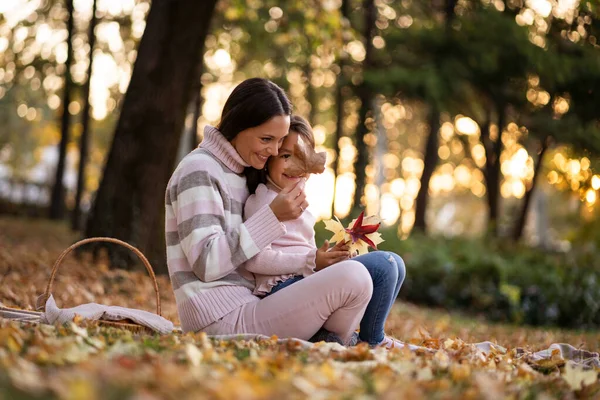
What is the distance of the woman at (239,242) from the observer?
13.0ft

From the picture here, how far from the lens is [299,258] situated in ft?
13.7

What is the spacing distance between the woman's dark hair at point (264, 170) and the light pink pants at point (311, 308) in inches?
29.4

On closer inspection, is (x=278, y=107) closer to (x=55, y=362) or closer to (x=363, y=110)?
(x=55, y=362)

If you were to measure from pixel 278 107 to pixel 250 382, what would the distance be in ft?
7.04

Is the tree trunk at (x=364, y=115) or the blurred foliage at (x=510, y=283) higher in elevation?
the tree trunk at (x=364, y=115)

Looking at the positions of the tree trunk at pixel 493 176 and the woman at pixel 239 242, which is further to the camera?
the tree trunk at pixel 493 176

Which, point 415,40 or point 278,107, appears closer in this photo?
point 278,107

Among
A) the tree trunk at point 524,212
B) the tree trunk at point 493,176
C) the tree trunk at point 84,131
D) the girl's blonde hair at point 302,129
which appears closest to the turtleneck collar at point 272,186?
the girl's blonde hair at point 302,129

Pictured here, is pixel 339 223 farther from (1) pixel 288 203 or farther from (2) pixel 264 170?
(2) pixel 264 170

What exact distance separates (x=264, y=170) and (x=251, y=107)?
444 millimetres

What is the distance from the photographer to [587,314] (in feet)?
33.4

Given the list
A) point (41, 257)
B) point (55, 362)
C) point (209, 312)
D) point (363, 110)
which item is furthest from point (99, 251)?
point (363, 110)

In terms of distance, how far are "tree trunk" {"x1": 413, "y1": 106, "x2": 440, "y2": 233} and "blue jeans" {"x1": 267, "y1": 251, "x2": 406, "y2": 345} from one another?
12702 millimetres

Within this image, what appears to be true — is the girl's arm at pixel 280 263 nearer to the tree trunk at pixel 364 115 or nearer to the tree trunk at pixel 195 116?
the tree trunk at pixel 364 115
